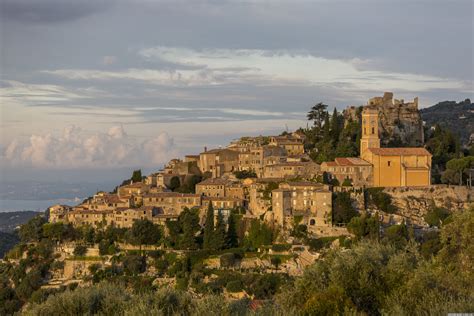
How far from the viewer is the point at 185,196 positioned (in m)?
60.1

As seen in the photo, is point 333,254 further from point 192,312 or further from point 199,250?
point 199,250

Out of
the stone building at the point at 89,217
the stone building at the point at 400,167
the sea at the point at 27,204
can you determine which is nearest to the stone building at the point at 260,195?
the stone building at the point at 400,167

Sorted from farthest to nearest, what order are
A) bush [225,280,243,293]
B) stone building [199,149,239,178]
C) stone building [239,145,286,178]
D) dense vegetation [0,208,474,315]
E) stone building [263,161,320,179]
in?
stone building [199,149,239,178]
stone building [239,145,286,178]
stone building [263,161,320,179]
bush [225,280,243,293]
dense vegetation [0,208,474,315]

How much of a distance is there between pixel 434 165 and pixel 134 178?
27741 mm

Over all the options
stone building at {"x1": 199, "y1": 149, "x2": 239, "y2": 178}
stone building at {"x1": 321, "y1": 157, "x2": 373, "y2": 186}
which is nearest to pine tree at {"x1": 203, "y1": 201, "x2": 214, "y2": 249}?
stone building at {"x1": 321, "y1": 157, "x2": 373, "y2": 186}

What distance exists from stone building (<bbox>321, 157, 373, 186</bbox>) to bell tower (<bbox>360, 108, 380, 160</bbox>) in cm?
392

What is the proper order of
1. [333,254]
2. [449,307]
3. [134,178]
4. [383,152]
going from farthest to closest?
[134,178] → [383,152] → [333,254] → [449,307]

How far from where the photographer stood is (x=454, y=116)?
490 feet

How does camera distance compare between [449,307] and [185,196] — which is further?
[185,196]

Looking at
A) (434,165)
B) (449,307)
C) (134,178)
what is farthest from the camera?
(134,178)

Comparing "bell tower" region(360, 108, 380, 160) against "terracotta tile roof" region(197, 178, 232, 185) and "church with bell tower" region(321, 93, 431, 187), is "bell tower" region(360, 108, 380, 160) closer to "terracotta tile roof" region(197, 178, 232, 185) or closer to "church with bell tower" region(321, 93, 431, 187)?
"church with bell tower" region(321, 93, 431, 187)

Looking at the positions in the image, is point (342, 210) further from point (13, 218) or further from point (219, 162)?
point (13, 218)

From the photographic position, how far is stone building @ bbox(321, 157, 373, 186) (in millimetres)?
58344

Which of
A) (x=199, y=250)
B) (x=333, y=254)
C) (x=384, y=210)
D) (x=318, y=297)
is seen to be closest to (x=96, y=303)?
(x=318, y=297)
